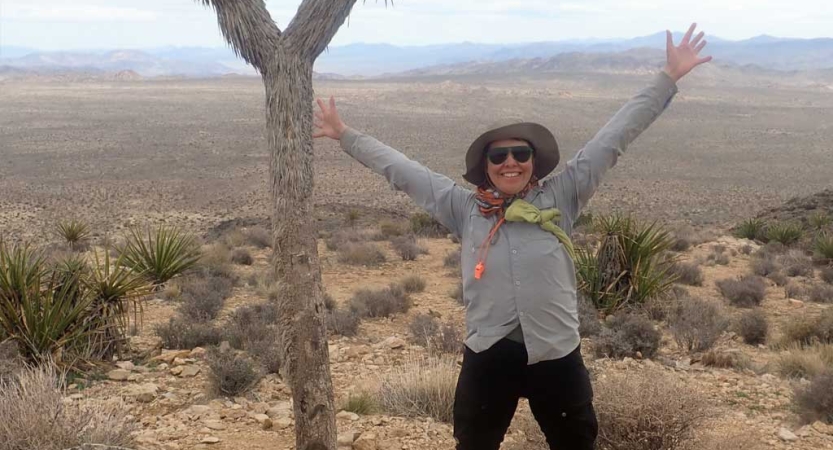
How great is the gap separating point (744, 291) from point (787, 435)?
544 centimetres

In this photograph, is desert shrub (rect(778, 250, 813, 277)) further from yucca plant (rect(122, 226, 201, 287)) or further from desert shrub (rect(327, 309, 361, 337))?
yucca plant (rect(122, 226, 201, 287))

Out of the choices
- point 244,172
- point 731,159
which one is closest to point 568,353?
point 244,172

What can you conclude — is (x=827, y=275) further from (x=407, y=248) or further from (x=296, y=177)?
(x=296, y=177)

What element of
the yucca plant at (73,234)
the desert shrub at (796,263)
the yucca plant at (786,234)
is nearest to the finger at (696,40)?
the desert shrub at (796,263)

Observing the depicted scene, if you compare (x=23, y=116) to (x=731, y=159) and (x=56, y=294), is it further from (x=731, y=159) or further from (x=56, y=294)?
(x=56, y=294)

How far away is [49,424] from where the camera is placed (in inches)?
144

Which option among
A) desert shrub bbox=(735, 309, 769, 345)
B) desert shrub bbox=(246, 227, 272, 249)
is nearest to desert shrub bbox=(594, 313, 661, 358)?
desert shrub bbox=(735, 309, 769, 345)

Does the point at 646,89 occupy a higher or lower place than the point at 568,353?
higher

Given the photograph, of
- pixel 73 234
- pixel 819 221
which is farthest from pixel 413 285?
pixel 819 221

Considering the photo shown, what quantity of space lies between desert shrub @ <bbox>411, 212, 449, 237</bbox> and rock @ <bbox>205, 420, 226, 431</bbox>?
11085 millimetres

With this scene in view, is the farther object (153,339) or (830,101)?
(830,101)

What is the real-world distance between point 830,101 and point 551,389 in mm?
97400

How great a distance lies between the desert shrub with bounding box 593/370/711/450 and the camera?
408 cm

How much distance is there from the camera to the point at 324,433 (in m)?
3.84
